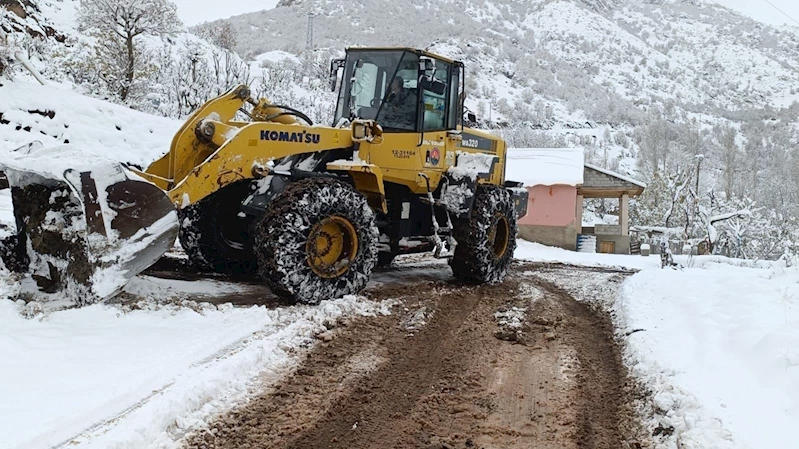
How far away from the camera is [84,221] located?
4859 mm

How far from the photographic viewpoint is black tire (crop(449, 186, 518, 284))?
26.9 ft

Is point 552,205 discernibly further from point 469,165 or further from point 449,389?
Result: point 449,389

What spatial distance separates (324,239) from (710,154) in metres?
70.0

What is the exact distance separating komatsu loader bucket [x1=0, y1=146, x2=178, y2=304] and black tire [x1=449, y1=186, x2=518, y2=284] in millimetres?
3990

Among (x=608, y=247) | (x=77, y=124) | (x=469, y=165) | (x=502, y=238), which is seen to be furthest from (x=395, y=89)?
(x=608, y=247)


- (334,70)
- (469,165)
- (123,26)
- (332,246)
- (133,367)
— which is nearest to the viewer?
(133,367)

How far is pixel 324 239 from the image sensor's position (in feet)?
20.6

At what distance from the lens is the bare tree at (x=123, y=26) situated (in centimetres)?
1884

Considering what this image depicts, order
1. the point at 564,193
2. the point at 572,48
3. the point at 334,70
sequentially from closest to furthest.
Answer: the point at 334,70
the point at 564,193
the point at 572,48

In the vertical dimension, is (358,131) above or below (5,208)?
above

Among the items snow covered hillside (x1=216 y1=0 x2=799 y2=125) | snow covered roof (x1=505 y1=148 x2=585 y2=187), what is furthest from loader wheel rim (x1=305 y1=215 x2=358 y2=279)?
snow covered hillside (x1=216 y1=0 x2=799 y2=125)

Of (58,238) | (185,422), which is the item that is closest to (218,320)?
(58,238)

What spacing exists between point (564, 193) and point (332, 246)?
20387mm

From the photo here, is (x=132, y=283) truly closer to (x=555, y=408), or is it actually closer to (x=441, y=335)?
(x=441, y=335)
